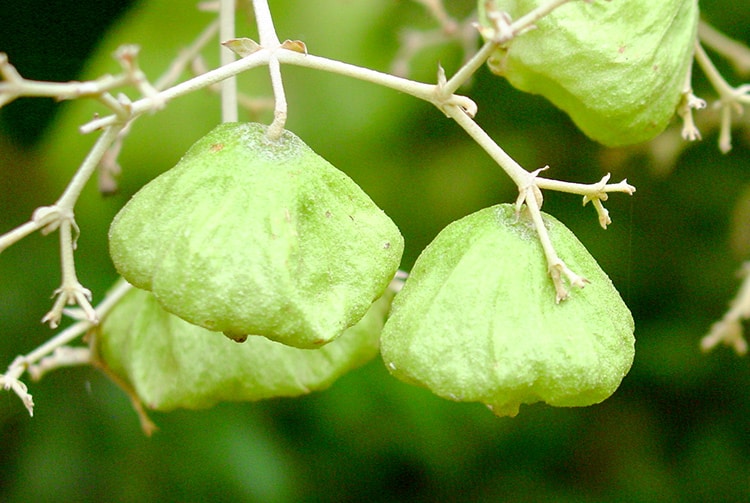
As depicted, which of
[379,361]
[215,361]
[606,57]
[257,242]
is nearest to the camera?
[257,242]

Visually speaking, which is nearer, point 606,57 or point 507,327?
point 507,327

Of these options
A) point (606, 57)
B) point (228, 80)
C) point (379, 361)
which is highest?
point (228, 80)

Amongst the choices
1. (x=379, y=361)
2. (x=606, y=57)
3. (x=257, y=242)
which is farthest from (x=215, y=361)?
(x=379, y=361)

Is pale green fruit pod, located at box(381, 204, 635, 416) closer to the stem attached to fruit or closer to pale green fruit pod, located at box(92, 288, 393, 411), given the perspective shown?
pale green fruit pod, located at box(92, 288, 393, 411)

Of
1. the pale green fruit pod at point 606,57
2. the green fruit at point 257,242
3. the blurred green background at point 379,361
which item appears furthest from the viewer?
the blurred green background at point 379,361

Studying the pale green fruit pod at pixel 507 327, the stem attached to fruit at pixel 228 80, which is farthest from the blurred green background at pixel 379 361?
the pale green fruit pod at pixel 507 327

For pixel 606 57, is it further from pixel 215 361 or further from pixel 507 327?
pixel 215 361

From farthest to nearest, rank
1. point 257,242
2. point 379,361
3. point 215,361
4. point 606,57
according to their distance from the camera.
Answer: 1. point 379,361
2. point 215,361
3. point 606,57
4. point 257,242

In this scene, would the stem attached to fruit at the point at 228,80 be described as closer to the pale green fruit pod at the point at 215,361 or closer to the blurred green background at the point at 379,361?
the pale green fruit pod at the point at 215,361
